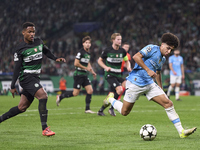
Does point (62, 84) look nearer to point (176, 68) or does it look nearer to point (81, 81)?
point (176, 68)

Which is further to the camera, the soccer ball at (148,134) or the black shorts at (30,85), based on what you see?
the black shorts at (30,85)

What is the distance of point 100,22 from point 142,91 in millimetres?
29397

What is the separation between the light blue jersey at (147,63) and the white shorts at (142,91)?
0.07 metres

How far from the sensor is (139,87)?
22.4ft

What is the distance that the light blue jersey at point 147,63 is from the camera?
653 cm

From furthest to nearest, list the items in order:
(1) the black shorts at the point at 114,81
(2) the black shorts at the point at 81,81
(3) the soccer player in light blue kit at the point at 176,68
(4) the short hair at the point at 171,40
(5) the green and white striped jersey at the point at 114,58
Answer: (3) the soccer player in light blue kit at the point at 176,68
(2) the black shorts at the point at 81,81
(5) the green and white striped jersey at the point at 114,58
(1) the black shorts at the point at 114,81
(4) the short hair at the point at 171,40

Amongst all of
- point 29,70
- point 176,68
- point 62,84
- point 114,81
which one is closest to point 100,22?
point 62,84

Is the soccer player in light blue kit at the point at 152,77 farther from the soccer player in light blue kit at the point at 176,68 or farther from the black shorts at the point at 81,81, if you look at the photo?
the soccer player in light blue kit at the point at 176,68

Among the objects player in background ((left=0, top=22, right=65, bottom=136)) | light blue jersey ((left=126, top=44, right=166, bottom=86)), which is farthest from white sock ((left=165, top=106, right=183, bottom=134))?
player in background ((left=0, top=22, right=65, bottom=136))

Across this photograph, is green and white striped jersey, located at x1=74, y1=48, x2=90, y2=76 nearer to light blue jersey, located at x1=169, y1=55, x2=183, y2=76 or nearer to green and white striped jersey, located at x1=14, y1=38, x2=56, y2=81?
green and white striped jersey, located at x1=14, y1=38, x2=56, y2=81

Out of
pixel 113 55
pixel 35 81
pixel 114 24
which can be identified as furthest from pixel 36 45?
pixel 114 24

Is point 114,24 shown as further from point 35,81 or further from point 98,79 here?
point 35,81

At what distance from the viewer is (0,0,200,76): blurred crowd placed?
29000 mm

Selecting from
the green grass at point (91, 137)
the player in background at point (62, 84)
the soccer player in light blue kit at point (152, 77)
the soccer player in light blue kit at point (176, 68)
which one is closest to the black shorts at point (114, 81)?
the green grass at point (91, 137)
